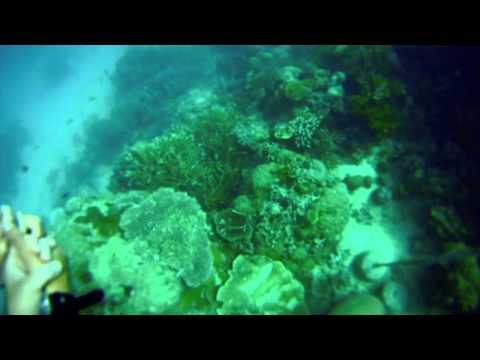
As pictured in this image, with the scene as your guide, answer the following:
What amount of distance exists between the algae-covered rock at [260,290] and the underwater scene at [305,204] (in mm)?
23

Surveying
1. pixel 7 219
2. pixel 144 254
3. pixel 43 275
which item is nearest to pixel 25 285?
pixel 43 275

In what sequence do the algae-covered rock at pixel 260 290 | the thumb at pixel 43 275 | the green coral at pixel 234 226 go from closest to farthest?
1. the thumb at pixel 43 275
2. the algae-covered rock at pixel 260 290
3. the green coral at pixel 234 226

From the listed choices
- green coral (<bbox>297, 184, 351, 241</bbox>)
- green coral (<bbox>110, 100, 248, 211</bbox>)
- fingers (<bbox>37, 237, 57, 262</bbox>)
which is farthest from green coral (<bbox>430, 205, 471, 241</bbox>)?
fingers (<bbox>37, 237, 57, 262</bbox>)

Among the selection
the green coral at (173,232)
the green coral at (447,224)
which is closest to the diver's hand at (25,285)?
the green coral at (173,232)

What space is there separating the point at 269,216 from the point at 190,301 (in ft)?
7.00

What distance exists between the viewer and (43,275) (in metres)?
3.92

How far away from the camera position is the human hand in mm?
3697

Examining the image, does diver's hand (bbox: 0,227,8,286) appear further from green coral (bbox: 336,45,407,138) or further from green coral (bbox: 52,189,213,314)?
green coral (bbox: 336,45,407,138)

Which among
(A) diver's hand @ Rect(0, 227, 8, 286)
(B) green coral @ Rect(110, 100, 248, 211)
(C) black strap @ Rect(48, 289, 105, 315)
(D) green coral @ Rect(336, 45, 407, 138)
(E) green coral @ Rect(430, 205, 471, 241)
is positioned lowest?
(C) black strap @ Rect(48, 289, 105, 315)

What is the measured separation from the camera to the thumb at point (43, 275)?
3.82 metres

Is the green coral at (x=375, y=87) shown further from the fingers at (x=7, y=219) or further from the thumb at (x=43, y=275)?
the fingers at (x=7, y=219)

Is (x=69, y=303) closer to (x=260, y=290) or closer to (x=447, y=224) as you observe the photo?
(x=260, y=290)

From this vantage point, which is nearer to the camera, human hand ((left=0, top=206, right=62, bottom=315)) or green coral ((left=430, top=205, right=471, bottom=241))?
human hand ((left=0, top=206, right=62, bottom=315))

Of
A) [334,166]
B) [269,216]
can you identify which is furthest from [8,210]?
[334,166]
